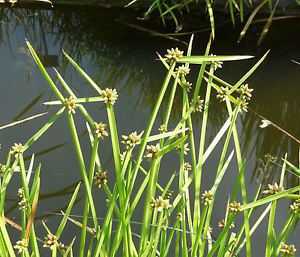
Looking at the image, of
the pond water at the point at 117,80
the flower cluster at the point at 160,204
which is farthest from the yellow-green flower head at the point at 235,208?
the pond water at the point at 117,80

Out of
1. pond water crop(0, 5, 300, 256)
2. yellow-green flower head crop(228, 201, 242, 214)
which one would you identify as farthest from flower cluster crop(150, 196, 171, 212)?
pond water crop(0, 5, 300, 256)

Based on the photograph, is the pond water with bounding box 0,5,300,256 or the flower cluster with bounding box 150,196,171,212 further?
the pond water with bounding box 0,5,300,256

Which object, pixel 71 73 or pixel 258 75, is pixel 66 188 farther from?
pixel 258 75

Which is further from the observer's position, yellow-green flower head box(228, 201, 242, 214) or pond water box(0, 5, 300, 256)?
pond water box(0, 5, 300, 256)

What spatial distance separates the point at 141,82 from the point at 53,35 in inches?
18.7

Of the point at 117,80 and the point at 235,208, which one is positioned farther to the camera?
the point at 117,80

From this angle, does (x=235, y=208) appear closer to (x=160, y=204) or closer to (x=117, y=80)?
(x=160, y=204)

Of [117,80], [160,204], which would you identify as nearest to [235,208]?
[160,204]

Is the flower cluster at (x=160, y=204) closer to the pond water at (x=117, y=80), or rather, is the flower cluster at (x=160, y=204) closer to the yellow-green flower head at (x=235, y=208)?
the yellow-green flower head at (x=235, y=208)

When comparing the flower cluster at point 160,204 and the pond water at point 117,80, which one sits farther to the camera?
the pond water at point 117,80

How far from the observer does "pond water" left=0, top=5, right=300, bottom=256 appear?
1.41 metres

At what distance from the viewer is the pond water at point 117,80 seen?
1.41 metres

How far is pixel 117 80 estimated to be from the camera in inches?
75.0

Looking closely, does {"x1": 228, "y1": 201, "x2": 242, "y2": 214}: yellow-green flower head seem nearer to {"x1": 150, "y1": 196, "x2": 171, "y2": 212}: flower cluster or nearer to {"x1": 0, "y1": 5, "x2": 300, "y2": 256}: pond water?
{"x1": 150, "y1": 196, "x2": 171, "y2": 212}: flower cluster
